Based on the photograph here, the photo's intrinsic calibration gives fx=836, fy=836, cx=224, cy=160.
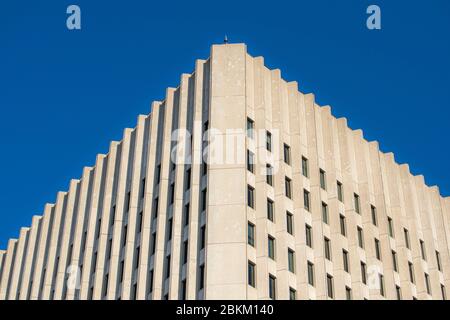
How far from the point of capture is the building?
60.5 metres

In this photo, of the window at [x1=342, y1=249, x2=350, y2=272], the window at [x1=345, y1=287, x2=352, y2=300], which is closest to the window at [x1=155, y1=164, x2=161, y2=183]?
the window at [x1=342, y1=249, x2=350, y2=272]

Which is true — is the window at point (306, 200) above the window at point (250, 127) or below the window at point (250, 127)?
below

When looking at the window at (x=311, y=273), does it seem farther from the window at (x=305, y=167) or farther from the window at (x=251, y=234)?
the window at (x=305, y=167)

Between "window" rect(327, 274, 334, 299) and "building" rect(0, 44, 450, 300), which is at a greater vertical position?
"building" rect(0, 44, 450, 300)

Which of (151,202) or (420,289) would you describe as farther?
(420,289)

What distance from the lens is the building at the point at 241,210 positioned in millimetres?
60500

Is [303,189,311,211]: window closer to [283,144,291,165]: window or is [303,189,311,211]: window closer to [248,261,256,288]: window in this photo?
[283,144,291,165]: window

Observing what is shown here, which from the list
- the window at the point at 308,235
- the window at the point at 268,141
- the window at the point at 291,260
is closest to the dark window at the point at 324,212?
the window at the point at 308,235

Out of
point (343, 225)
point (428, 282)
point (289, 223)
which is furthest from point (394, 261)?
point (289, 223)

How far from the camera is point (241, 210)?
60.3 meters
